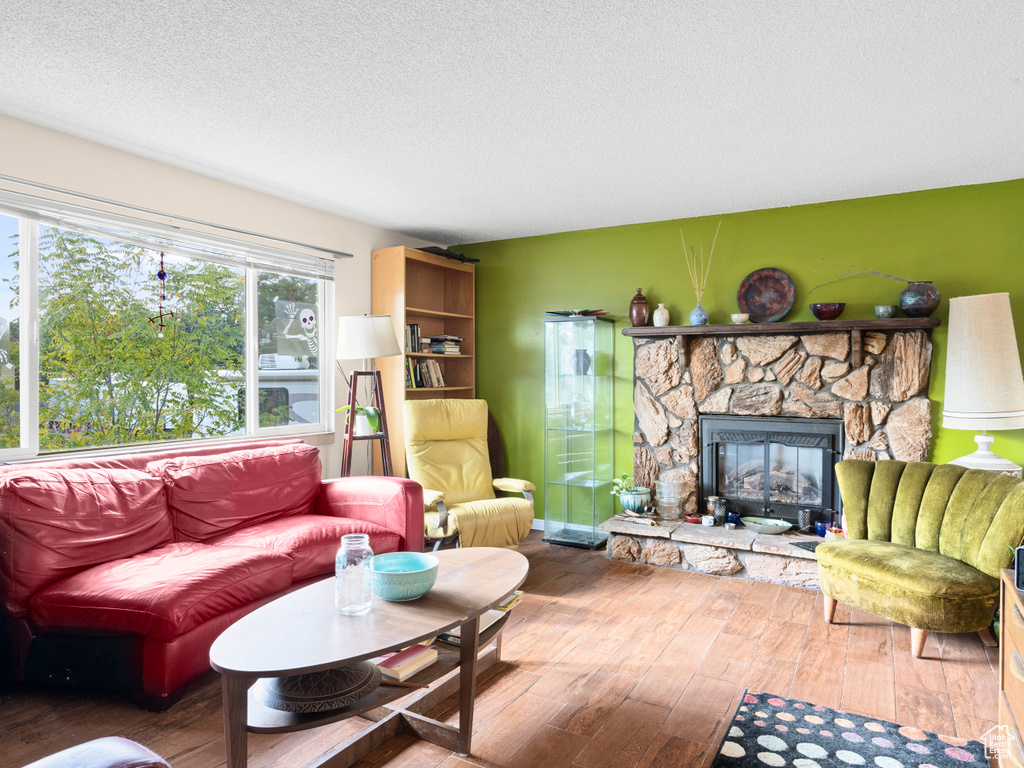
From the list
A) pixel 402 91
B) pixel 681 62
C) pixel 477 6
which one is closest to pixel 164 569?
pixel 402 91

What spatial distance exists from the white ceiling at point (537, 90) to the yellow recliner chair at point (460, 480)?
1543mm

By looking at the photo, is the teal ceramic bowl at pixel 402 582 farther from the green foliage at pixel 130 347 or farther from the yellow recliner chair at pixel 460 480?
the green foliage at pixel 130 347

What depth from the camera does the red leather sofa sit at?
2.28 meters

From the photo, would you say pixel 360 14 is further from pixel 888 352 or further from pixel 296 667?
pixel 888 352

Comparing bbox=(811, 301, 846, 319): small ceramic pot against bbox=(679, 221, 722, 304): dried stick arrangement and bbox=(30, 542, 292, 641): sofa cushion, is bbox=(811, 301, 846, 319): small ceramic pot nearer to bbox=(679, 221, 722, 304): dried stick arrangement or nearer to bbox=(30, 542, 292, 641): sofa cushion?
bbox=(679, 221, 722, 304): dried stick arrangement

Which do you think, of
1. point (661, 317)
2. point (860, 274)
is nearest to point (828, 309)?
point (860, 274)

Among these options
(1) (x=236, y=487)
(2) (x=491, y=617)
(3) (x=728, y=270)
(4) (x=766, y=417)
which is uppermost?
(3) (x=728, y=270)

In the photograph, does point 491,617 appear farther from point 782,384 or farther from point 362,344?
point 782,384

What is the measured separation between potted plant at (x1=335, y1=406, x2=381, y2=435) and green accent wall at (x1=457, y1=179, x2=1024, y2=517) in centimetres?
140

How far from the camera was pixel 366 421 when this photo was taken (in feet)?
13.6

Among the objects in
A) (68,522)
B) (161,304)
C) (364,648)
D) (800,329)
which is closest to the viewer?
(364,648)

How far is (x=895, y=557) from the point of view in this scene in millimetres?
2865

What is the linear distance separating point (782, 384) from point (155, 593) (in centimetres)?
369

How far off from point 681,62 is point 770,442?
2.77 m
